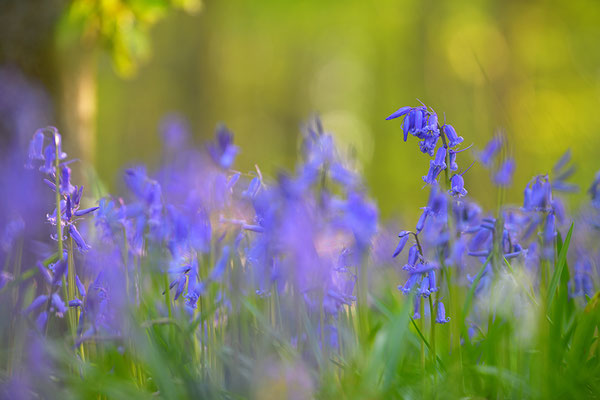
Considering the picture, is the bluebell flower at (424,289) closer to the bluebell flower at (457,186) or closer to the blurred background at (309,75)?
the bluebell flower at (457,186)

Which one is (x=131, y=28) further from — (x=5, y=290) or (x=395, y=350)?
(x=395, y=350)

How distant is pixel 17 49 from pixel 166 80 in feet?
49.1

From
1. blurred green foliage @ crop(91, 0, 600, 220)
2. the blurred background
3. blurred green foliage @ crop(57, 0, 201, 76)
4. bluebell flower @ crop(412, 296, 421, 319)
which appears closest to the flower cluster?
the blurred background

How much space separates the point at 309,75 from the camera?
24.7 m

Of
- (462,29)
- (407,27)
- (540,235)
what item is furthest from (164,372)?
(407,27)

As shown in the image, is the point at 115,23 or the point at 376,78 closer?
the point at 115,23

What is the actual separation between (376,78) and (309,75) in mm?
5094

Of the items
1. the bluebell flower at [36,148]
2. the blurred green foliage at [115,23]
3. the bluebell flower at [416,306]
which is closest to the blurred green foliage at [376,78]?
the blurred green foliage at [115,23]

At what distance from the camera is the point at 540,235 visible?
7.80ft

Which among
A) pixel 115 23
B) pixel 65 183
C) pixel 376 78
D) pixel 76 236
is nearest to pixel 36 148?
pixel 65 183

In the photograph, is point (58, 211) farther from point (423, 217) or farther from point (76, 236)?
point (423, 217)

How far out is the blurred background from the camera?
3959 millimetres

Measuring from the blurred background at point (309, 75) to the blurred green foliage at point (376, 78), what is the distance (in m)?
0.05

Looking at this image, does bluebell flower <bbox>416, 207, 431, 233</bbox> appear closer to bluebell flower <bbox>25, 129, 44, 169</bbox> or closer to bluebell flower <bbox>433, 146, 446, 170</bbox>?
bluebell flower <bbox>433, 146, 446, 170</bbox>
